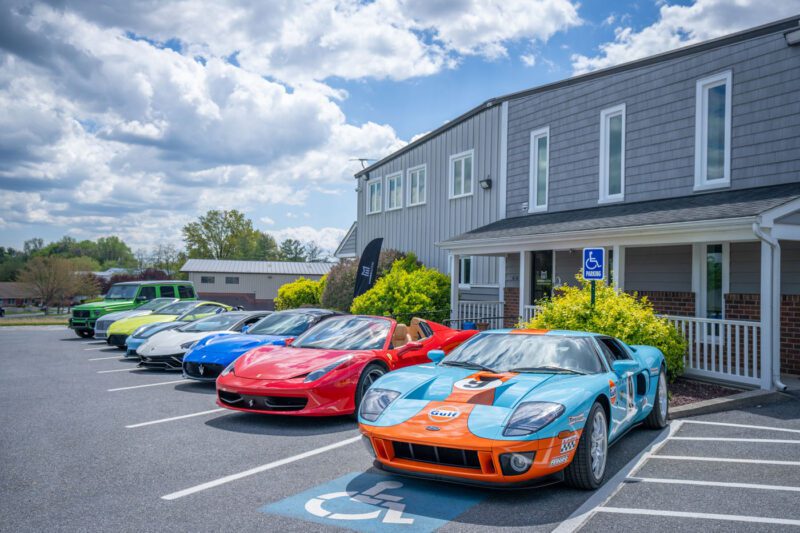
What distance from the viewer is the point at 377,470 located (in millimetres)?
5102

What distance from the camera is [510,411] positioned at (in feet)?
14.6

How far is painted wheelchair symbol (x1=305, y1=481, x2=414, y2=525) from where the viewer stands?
3.98 m

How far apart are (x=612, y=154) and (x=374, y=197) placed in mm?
11541

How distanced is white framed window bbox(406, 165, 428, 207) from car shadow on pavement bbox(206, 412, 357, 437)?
1274 centimetres

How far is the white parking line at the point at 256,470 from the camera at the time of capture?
14.5 feet

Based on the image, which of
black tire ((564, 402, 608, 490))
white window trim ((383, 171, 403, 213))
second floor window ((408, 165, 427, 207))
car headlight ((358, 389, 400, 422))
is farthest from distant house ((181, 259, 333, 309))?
black tire ((564, 402, 608, 490))

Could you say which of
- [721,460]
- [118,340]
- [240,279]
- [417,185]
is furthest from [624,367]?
[240,279]

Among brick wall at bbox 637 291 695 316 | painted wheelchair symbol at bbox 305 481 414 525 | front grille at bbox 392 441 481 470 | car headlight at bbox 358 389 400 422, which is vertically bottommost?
painted wheelchair symbol at bbox 305 481 414 525

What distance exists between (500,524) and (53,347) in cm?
1545

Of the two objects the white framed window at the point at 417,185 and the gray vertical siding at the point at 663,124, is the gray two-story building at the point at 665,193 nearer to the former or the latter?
the gray vertical siding at the point at 663,124

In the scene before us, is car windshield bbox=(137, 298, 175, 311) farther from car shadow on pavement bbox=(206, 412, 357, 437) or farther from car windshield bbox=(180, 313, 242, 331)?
car shadow on pavement bbox=(206, 412, 357, 437)

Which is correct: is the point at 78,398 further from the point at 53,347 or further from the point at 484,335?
the point at 53,347

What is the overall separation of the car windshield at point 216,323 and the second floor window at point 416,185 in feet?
29.1

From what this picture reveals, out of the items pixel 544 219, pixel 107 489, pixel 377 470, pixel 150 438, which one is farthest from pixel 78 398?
pixel 544 219
